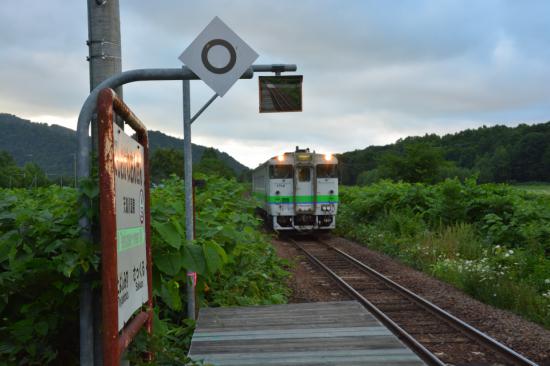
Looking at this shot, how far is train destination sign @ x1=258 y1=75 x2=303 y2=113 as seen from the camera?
5.38 metres

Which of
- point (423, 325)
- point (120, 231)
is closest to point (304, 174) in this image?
point (423, 325)

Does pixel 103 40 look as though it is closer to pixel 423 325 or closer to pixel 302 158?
pixel 423 325

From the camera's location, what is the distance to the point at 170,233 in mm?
3000

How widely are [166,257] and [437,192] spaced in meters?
18.9

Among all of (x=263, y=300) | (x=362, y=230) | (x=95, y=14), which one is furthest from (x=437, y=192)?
(x=95, y=14)

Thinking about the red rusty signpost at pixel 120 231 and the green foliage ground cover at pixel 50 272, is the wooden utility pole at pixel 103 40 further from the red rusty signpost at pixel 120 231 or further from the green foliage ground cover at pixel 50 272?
the green foliage ground cover at pixel 50 272

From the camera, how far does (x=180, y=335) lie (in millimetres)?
5258

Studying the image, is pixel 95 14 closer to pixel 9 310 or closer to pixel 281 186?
pixel 9 310

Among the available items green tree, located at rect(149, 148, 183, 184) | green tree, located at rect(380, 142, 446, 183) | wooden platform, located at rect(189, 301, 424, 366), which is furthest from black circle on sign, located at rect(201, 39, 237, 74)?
green tree, located at rect(149, 148, 183, 184)

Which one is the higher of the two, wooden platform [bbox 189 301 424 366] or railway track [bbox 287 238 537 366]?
wooden platform [bbox 189 301 424 366]

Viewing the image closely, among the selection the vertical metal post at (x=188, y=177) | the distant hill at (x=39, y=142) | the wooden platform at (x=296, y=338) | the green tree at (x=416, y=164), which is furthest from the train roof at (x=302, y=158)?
the distant hill at (x=39, y=142)

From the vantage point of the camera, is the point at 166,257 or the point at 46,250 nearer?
the point at 46,250

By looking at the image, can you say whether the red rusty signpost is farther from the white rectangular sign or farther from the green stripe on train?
the green stripe on train

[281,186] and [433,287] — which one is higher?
[281,186]
